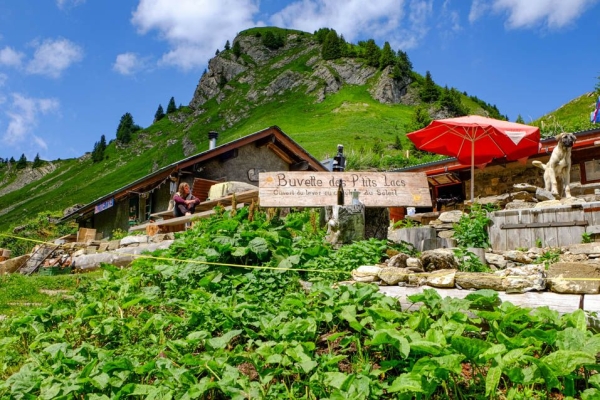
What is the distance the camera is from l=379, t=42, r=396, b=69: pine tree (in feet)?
338

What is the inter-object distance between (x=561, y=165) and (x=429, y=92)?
85.7 m

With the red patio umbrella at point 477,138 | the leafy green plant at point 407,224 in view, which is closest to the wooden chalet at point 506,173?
the red patio umbrella at point 477,138

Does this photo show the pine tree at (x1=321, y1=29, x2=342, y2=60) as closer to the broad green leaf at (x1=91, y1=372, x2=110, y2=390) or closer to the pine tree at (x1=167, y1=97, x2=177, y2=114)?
the pine tree at (x1=167, y1=97, x2=177, y2=114)

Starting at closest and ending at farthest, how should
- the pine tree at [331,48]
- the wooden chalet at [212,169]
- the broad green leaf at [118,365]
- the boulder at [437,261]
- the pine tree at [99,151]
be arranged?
1. the broad green leaf at [118,365]
2. the boulder at [437,261]
3. the wooden chalet at [212,169]
4. the pine tree at [331,48]
5. the pine tree at [99,151]

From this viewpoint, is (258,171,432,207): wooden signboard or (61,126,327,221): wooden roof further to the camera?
(61,126,327,221): wooden roof

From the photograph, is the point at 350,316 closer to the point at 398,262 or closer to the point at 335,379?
the point at 335,379

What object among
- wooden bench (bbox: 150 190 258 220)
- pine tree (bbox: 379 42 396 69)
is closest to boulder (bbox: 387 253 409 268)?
wooden bench (bbox: 150 190 258 220)

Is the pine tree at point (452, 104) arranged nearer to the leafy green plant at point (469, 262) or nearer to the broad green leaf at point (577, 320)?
the leafy green plant at point (469, 262)

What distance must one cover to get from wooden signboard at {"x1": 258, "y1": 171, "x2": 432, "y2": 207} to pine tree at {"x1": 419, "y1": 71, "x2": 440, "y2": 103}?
Answer: 87332 millimetres

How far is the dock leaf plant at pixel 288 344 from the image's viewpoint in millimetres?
3293

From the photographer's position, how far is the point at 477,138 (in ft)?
47.5

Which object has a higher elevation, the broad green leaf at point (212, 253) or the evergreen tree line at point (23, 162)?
the evergreen tree line at point (23, 162)

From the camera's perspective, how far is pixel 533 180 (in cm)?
1966

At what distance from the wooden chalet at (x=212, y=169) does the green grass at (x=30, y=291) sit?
10.2 metres
